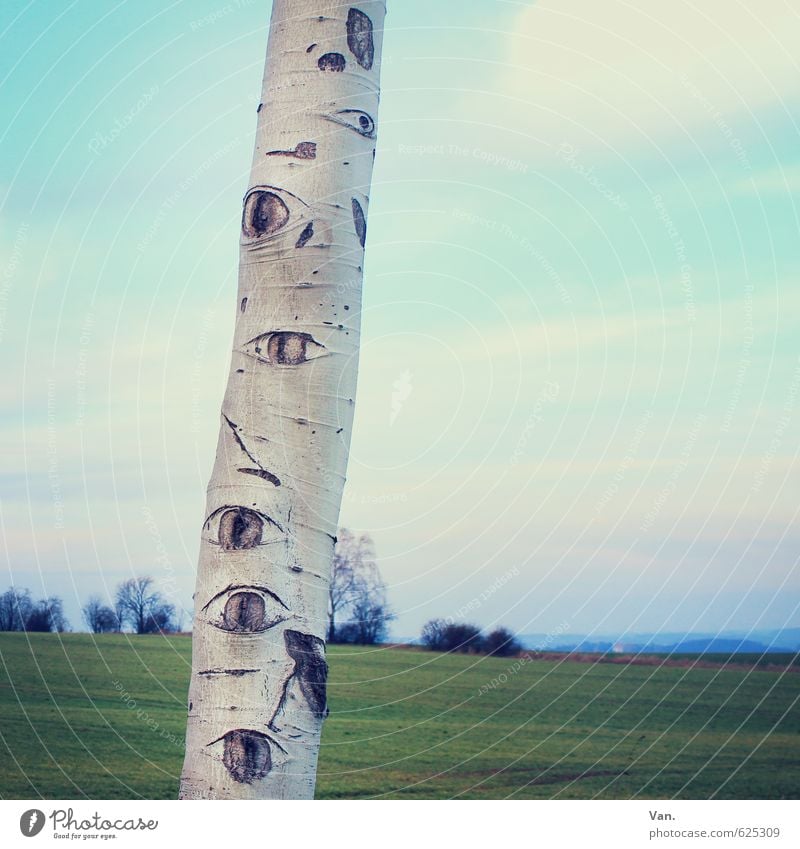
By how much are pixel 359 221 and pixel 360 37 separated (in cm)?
30

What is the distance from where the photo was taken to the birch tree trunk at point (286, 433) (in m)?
1.23

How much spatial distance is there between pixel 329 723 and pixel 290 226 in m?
4.49

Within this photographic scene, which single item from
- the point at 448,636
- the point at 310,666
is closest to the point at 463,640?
the point at 448,636

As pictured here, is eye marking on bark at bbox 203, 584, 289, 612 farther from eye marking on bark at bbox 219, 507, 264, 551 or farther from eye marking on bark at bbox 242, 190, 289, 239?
eye marking on bark at bbox 242, 190, 289, 239

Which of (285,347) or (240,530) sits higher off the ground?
(285,347)

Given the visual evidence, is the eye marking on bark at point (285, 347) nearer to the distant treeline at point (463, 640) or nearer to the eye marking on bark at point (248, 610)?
the eye marking on bark at point (248, 610)

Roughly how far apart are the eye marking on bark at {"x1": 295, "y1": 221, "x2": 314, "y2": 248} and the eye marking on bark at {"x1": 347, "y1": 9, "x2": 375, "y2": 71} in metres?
0.30

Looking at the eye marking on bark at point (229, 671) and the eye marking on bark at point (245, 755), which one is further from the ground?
the eye marking on bark at point (229, 671)

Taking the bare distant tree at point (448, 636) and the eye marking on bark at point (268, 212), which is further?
the bare distant tree at point (448, 636)

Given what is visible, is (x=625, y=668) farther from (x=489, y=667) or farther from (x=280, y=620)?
(x=280, y=620)

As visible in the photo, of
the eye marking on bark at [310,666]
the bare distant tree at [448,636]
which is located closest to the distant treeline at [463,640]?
the bare distant tree at [448,636]

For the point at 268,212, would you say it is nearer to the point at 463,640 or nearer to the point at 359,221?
the point at 359,221

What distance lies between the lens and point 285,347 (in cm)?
129
